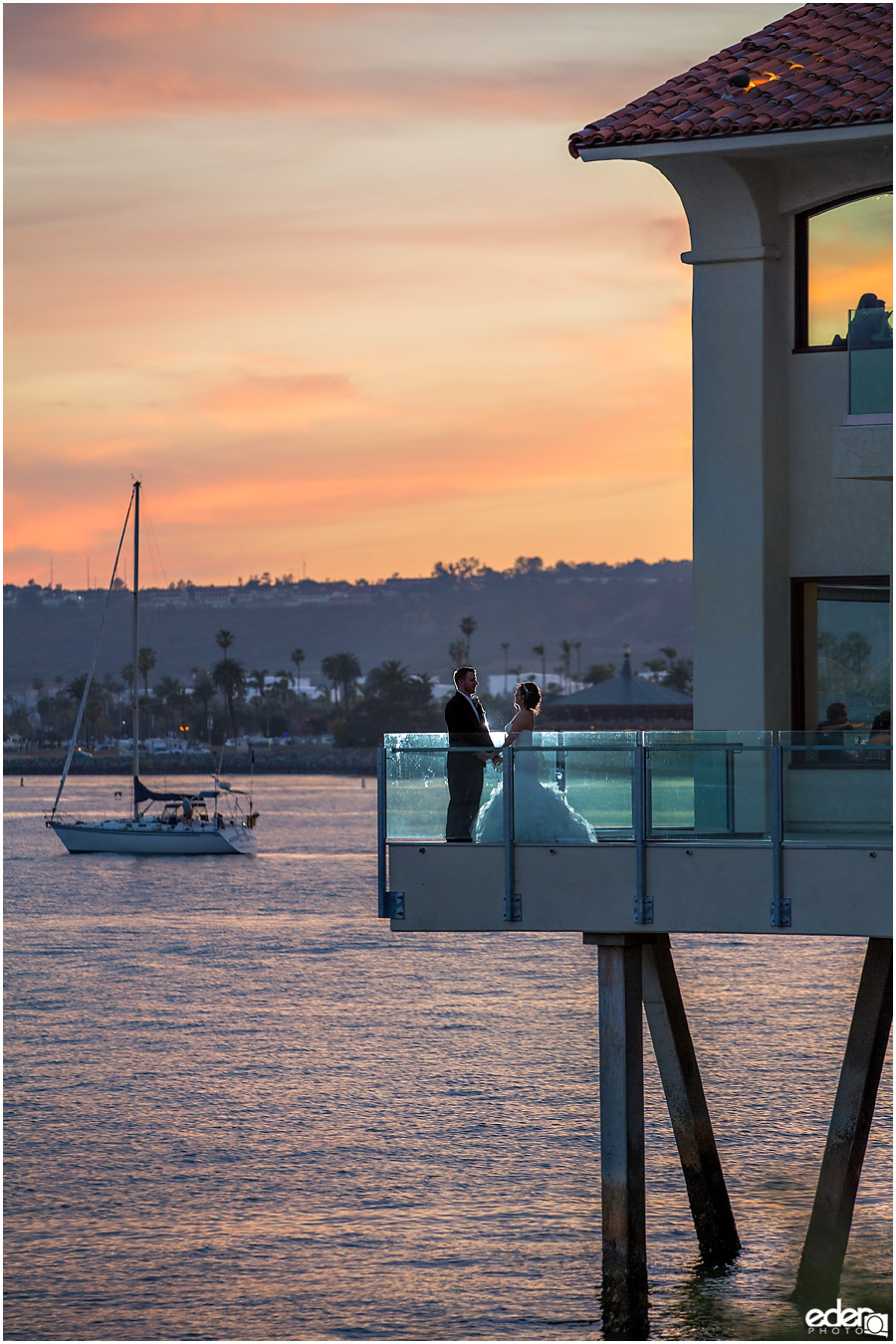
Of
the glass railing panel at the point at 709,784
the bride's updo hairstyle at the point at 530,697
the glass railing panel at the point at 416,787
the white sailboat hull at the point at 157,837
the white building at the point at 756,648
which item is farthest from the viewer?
the white sailboat hull at the point at 157,837

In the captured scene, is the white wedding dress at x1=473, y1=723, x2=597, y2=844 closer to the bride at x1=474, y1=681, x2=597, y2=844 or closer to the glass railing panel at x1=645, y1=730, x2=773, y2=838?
the bride at x1=474, y1=681, x2=597, y2=844

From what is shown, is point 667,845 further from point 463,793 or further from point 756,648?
point 756,648

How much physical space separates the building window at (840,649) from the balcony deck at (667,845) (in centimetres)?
223

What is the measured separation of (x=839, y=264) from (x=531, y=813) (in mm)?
5965

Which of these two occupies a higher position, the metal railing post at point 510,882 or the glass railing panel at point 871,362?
the glass railing panel at point 871,362

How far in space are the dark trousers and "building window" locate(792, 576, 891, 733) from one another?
3393mm

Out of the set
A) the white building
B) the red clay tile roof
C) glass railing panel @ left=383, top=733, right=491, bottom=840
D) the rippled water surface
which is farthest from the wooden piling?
the red clay tile roof

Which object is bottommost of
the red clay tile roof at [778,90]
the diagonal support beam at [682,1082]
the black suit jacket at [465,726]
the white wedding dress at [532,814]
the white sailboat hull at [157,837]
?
the white sailboat hull at [157,837]

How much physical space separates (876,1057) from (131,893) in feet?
240

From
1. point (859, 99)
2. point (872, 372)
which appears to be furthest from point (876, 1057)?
point (859, 99)

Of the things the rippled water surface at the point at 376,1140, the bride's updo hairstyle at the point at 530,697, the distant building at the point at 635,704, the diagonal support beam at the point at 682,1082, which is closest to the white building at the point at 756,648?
the bride's updo hairstyle at the point at 530,697

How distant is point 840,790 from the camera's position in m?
13.3

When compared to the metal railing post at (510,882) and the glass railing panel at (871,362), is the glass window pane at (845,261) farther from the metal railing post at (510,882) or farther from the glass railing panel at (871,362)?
the metal railing post at (510,882)

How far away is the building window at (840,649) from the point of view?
51.3 ft
